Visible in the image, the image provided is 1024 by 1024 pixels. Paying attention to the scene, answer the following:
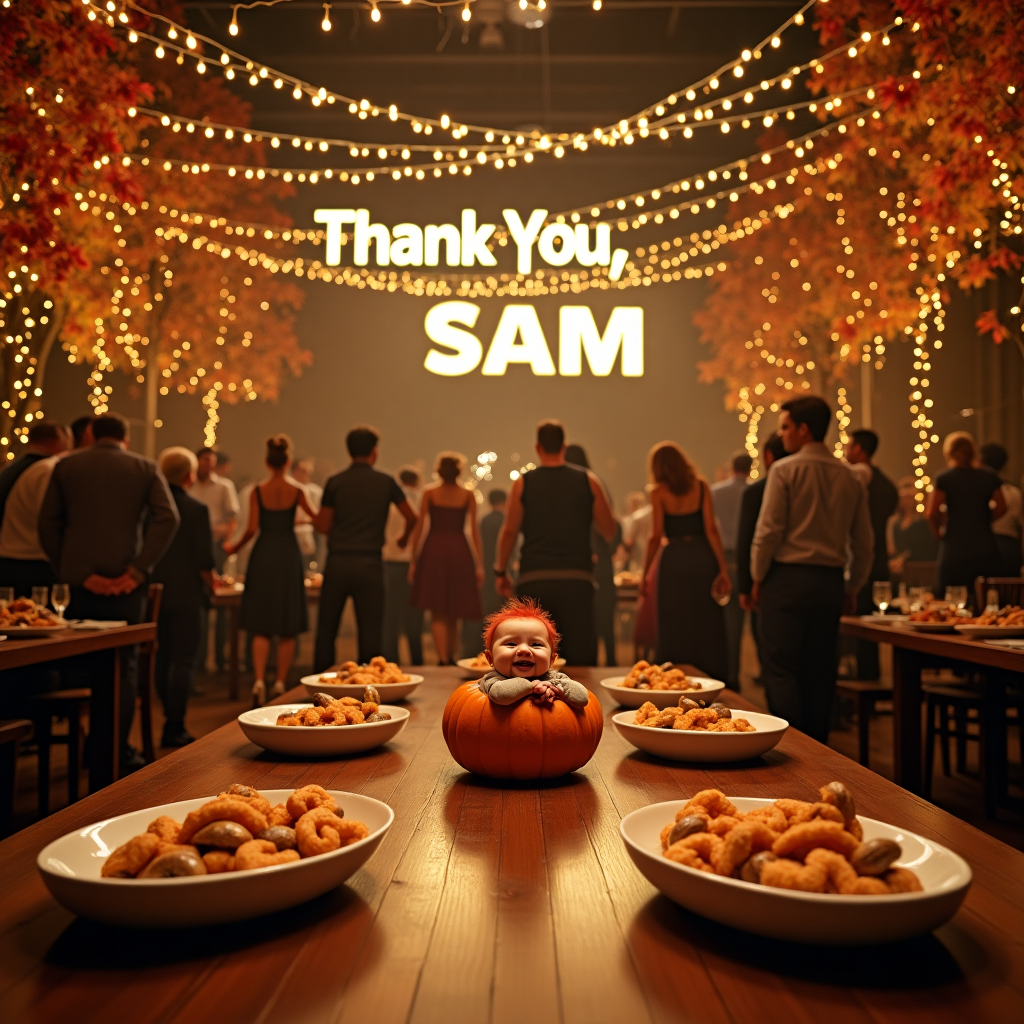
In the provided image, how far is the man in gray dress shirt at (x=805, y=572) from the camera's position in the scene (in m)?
3.28

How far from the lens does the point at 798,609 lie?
3.31 meters

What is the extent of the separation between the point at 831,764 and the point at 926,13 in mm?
4716

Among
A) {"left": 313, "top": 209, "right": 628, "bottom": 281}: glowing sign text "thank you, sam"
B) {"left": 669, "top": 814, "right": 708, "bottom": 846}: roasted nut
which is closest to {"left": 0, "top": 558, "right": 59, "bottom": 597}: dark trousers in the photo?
{"left": 313, "top": 209, "right": 628, "bottom": 281}: glowing sign text "thank you, sam"

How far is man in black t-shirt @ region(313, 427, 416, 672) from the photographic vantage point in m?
4.77

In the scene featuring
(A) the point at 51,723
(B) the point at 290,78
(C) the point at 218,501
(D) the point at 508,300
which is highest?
(D) the point at 508,300

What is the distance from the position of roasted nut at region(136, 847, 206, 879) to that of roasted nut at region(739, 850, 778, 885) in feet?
1.56

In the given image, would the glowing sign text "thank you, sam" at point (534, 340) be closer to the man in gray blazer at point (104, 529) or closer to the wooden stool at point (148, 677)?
the wooden stool at point (148, 677)

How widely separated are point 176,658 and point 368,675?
309 centimetres

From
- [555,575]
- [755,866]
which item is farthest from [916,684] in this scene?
[755,866]

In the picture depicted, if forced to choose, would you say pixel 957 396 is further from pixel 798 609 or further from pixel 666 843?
pixel 666 843

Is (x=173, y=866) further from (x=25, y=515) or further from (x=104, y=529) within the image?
(x=25, y=515)

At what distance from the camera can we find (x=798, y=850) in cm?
82

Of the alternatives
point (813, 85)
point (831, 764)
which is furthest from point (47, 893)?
point (813, 85)

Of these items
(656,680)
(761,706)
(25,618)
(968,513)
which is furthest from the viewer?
(968,513)
